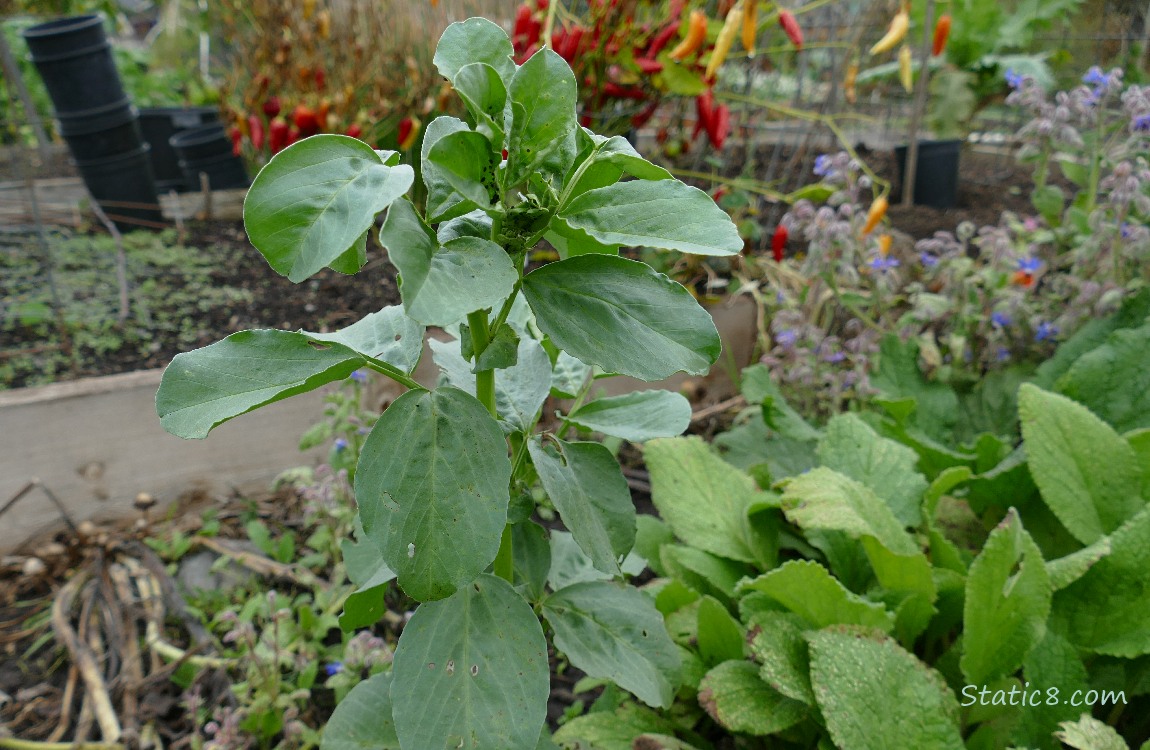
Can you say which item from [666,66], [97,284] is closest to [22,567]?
[97,284]

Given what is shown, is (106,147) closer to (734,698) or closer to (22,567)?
(22,567)

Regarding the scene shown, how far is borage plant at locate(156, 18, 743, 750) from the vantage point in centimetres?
55

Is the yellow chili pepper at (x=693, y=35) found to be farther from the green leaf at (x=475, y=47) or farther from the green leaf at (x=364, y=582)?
the green leaf at (x=364, y=582)

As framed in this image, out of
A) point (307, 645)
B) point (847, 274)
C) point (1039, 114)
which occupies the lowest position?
point (307, 645)

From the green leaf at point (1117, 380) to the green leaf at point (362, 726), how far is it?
57.7 inches

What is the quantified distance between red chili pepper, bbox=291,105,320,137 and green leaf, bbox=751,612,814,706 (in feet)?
7.24

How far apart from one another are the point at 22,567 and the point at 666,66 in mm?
2156

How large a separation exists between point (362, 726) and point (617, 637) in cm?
30

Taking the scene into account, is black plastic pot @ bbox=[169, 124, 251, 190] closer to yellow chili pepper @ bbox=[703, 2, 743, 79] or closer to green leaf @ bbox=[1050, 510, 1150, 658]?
yellow chili pepper @ bbox=[703, 2, 743, 79]

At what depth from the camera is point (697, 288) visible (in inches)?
102

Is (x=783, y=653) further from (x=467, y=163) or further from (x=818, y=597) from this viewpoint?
(x=467, y=163)

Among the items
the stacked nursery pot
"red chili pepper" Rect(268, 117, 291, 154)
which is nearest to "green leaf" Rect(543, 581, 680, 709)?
"red chili pepper" Rect(268, 117, 291, 154)

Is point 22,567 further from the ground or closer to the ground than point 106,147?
closer to the ground

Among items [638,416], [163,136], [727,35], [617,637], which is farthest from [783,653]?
[163,136]
